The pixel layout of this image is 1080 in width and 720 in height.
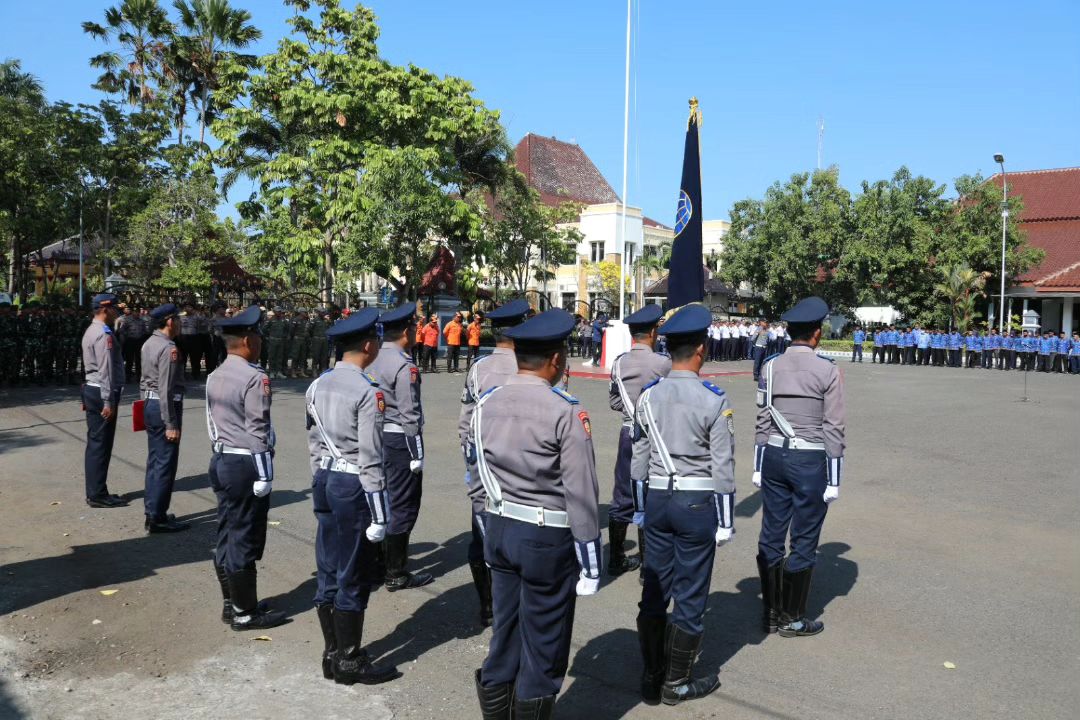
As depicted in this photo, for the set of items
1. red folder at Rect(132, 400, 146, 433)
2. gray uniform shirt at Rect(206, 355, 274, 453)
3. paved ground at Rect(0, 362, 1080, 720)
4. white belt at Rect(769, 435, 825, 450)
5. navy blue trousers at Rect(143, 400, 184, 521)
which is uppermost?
gray uniform shirt at Rect(206, 355, 274, 453)

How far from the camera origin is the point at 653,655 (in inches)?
179

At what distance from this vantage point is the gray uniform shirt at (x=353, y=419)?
457 centimetres

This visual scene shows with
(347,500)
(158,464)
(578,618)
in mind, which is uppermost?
(347,500)

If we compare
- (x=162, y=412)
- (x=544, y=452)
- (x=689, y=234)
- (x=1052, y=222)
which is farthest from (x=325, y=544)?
(x=1052, y=222)

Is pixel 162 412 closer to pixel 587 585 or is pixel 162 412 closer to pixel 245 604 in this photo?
pixel 245 604

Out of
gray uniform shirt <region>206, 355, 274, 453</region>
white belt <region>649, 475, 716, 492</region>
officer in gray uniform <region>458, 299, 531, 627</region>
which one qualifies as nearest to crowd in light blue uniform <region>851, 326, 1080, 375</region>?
officer in gray uniform <region>458, 299, 531, 627</region>

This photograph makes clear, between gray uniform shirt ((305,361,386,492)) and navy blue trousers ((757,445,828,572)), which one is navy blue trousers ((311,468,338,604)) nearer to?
gray uniform shirt ((305,361,386,492))

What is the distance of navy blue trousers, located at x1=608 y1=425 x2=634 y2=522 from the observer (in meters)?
6.55

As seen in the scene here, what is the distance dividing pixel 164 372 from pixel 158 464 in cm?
81

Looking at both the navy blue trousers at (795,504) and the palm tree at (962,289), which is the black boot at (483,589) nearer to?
the navy blue trousers at (795,504)

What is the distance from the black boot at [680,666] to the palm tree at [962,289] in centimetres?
4019

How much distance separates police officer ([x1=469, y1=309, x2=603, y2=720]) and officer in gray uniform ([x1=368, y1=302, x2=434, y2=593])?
2496 millimetres

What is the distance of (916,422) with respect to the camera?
1561 cm

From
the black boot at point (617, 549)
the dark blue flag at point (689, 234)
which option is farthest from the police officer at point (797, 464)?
the dark blue flag at point (689, 234)
